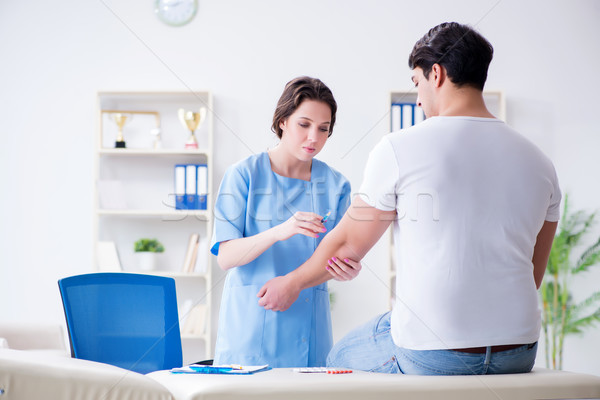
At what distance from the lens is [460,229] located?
1.05m

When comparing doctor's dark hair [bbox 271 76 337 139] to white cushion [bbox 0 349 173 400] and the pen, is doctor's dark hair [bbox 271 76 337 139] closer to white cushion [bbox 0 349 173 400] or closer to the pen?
the pen

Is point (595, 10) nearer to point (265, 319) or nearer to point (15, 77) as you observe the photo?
point (265, 319)

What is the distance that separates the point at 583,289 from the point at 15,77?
4.10 metres

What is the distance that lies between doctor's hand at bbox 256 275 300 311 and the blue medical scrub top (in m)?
0.05

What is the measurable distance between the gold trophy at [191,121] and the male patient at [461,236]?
278cm

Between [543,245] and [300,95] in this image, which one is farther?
[300,95]

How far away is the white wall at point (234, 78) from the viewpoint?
396cm

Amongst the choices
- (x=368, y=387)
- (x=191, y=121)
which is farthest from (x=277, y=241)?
(x=191, y=121)

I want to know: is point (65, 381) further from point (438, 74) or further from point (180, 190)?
point (180, 190)

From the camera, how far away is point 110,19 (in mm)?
4051

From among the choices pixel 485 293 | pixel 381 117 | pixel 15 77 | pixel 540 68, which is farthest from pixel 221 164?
pixel 485 293

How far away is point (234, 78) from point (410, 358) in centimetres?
316

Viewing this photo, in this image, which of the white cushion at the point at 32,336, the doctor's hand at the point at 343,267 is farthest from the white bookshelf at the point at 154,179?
the doctor's hand at the point at 343,267

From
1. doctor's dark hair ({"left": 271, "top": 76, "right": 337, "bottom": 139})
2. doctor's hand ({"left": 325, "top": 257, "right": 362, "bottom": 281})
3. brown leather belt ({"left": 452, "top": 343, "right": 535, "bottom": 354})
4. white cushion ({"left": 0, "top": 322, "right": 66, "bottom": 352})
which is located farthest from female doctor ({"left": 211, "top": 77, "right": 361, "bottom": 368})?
white cushion ({"left": 0, "top": 322, "right": 66, "bottom": 352})
